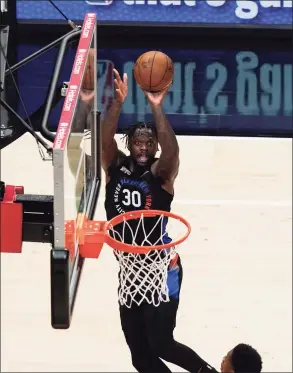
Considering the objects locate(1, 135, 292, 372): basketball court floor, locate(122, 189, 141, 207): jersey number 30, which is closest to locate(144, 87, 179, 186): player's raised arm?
locate(122, 189, 141, 207): jersey number 30

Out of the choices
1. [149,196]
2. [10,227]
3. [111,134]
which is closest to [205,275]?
[149,196]

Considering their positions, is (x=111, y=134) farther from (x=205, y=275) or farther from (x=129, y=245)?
(x=205, y=275)

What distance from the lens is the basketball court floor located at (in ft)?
17.7

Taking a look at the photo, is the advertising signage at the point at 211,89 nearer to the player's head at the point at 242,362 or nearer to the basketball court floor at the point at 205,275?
the basketball court floor at the point at 205,275

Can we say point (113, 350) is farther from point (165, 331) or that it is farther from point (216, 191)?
point (216, 191)

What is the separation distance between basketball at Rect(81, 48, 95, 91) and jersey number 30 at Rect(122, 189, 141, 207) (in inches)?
27.0

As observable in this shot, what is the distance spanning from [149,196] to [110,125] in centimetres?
58

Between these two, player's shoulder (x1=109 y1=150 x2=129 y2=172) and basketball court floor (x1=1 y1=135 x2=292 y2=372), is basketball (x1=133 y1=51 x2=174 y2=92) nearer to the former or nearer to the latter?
player's shoulder (x1=109 y1=150 x2=129 y2=172)

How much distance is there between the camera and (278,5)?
10.2 metres

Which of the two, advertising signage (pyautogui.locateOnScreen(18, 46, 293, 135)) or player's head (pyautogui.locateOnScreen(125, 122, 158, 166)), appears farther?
advertising signage (pyautogui.locateOnScreen(18, 46, 293, 135))

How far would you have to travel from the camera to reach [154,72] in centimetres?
551

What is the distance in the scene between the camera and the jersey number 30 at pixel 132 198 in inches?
199

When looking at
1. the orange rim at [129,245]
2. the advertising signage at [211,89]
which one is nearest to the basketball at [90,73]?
the orange rim at [129,245]

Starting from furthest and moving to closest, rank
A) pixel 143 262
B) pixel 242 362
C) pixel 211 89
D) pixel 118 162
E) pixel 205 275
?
pixel 211 89, pixel 205 275, pixel 118 162, pixel 143 262, pixel 242 362
